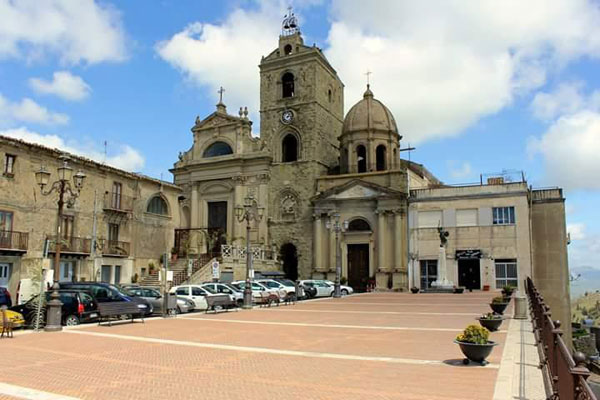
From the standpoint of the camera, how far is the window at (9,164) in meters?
28.2

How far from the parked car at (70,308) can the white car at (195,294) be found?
595cm

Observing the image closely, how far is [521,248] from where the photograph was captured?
40688 mm

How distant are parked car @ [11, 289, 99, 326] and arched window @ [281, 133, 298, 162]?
32178mm

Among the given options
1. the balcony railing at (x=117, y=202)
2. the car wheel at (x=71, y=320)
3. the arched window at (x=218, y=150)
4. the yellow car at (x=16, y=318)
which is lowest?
the car wheel at (x=71, y=320)

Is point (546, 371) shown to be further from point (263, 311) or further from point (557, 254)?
point (557, 254)

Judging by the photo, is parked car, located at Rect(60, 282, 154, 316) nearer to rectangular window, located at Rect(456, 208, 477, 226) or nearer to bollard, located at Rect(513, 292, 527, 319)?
bollard, located at Rect(513, 292, 527, 319)

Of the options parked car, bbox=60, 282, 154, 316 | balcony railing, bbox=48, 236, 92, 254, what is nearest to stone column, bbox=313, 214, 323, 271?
balcony railing, bbox=48, 236, 92, 254

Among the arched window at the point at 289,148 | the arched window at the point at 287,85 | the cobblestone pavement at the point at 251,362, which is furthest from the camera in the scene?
the arched window at the point at 287,85

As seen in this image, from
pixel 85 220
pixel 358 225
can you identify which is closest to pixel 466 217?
pixel 358 225

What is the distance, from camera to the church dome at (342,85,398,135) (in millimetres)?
49188

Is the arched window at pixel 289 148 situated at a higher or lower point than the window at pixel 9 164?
higher

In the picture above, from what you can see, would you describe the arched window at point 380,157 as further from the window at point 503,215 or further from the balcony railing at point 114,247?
the balcony railing at point 114,247

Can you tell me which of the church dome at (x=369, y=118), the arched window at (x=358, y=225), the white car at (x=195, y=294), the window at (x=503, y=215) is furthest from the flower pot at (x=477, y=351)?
the church dome at (x=369, y=118)

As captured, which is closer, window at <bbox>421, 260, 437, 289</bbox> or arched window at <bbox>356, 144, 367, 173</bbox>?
window at <bbox>421, 260, 437, 289</bbox>
